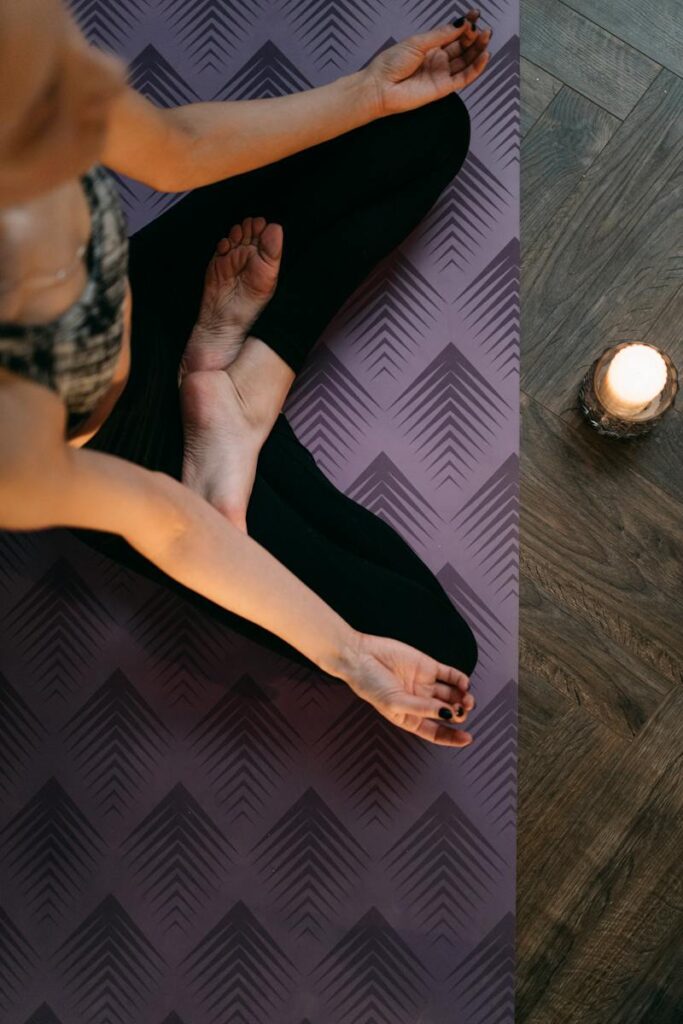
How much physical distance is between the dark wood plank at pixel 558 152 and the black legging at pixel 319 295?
14 cm

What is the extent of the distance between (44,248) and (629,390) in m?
0.87

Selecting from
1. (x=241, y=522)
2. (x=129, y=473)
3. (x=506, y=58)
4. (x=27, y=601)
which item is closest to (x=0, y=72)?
(x=129, y=473)

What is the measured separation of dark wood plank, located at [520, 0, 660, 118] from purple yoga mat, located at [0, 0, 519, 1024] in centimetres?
9

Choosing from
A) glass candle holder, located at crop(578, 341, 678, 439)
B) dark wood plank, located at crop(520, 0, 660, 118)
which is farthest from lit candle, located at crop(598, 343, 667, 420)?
dark wood plank, located at crop(520, 0, 660, 118)

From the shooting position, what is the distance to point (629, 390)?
4.41 ft

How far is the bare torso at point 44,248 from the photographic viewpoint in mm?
716

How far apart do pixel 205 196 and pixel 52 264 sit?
0.61 m

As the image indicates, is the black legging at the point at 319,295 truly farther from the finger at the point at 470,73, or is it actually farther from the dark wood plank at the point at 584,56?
the dark wood plank at the point at 584,56

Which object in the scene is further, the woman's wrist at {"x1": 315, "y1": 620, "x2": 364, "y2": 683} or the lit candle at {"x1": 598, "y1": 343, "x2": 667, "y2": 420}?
the lit candle at {"x1": 598, "y1": 343, "x2": 667, "y2": 420}

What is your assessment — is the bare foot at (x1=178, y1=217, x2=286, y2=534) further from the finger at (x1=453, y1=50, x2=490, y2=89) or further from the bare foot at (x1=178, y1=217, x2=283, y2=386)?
the finger at (x1=453, y1=50, x2=490, y2=89)

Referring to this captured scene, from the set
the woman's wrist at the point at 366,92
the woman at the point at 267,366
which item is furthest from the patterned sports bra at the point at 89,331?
the woman's wrist at the point at 366,92

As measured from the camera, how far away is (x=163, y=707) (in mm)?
1411

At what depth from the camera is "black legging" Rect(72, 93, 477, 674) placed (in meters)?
1.26

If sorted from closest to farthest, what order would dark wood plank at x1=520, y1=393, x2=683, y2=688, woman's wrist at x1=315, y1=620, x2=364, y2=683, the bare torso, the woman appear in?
the bare torso, the woman, woman's wrist at x1=315, y1=620, x2=364, y2=683, dark wood plank at x1=520, y1=393, x2=683, y2=688
